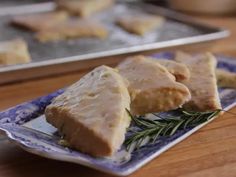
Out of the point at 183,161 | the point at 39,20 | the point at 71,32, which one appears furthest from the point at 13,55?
the point at 183,161

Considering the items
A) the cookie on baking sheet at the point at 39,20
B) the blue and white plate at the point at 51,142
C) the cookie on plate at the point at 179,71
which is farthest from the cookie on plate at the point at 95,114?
the cookie on baking sheet at the point at 39,20

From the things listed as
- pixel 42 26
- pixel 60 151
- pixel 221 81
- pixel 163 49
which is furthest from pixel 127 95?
pixel 42 26

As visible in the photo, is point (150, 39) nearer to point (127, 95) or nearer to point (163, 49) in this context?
point (163, 49)

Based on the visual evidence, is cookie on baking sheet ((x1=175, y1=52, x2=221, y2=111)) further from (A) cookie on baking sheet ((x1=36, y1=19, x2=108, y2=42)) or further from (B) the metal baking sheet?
(A) cookie on baking sheet ((x1=36, y1=19, x2=108, y2=42))

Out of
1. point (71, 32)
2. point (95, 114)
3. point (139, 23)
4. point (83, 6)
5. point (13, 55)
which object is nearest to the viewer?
point (95, 114)

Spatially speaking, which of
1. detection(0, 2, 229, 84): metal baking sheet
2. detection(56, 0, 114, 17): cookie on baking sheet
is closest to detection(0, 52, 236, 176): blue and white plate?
detection(0, 2, 229, 84): metal baking sheet

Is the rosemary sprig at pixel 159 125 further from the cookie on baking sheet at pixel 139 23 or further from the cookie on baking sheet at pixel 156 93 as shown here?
the cookie on baking sheet at pixel 139 23

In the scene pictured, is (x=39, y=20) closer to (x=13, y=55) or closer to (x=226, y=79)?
(x=13, y=55)
